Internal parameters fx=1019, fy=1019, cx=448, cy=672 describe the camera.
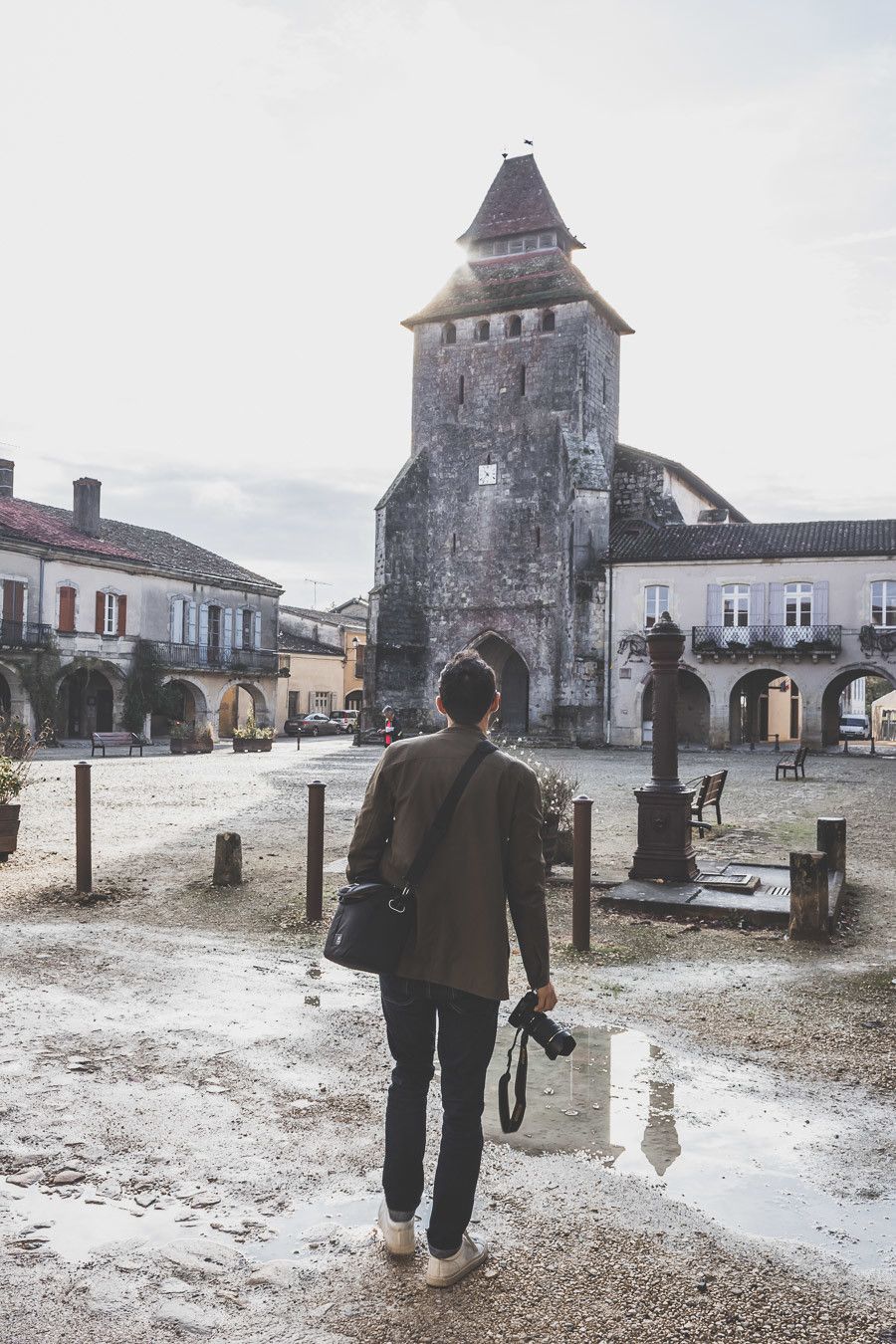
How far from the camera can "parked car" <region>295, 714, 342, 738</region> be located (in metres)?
47.7

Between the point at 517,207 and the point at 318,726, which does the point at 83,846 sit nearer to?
the point at 517,207

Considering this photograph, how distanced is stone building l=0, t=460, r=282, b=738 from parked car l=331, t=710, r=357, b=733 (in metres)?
7.62

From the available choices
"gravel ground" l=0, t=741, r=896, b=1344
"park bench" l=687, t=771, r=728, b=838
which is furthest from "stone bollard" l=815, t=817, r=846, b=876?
"park bench" l=687, t=771, r=728, b=838

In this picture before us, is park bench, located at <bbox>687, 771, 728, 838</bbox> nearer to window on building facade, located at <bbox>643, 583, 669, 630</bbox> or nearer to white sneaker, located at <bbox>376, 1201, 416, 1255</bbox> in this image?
white sneaker, located at <bbox>376, 1201, 416, 1255</bbox>

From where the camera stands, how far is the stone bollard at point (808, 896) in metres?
6.86

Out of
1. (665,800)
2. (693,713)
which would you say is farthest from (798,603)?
(665,800)

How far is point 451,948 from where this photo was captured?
297 cm

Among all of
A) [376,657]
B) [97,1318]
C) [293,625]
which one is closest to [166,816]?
[97,1318]

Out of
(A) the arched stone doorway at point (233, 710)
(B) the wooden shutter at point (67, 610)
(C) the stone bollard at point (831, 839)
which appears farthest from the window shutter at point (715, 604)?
(C) the stone bollard at point (831, 839)

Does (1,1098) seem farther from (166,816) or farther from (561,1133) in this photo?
(166,816)

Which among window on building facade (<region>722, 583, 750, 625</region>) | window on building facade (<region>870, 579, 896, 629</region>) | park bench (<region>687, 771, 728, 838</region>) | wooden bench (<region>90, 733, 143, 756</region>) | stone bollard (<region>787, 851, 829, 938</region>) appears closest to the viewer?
stone bollard (<region>787, 851, 829, 938</region>)

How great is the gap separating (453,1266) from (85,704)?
35.7 m

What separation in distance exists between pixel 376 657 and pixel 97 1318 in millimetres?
33118

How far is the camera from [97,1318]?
2.71 meters
